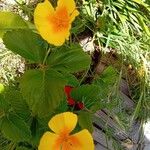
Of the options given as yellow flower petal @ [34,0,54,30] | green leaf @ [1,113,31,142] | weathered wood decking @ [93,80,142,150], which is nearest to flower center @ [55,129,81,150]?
green leaf @ [1,113,31,142]

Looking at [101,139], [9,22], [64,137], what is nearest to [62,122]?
[64,137]

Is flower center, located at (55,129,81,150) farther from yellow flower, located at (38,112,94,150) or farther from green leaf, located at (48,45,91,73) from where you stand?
green leaf, located at (48,45,91,73)

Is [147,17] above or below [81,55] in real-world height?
below

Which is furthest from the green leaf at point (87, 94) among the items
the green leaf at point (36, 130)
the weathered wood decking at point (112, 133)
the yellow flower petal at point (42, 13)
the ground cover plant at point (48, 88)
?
the weathered wood decking at point (112, 133)

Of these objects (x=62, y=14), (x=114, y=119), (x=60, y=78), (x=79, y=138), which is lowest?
(x=114, y=119)

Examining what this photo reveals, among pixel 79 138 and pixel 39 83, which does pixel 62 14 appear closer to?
pixel 39 83

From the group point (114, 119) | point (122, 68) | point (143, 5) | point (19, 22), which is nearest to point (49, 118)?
point (19, 22)

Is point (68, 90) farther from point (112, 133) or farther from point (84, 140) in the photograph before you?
point (112, 133)
